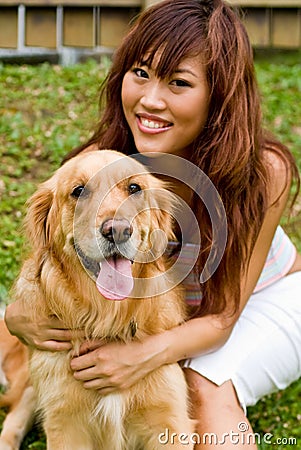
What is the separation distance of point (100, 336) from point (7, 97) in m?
3.17

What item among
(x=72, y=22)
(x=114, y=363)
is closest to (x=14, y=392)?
(x=114, y=363)

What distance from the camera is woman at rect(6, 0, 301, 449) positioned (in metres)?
2.89

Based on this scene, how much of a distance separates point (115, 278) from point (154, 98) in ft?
2.46

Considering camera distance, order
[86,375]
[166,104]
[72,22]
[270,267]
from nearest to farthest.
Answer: [86,375], [166,104], [270,267], [72,22]

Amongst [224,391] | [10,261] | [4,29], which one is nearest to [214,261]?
[224,391]

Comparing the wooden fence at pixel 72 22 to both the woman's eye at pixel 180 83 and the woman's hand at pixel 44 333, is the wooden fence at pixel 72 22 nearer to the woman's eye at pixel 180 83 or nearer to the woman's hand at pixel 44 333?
the woman's eye at pixel 180 83

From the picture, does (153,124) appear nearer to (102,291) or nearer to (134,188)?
(134,188)

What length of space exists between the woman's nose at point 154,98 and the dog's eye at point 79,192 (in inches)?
19.1

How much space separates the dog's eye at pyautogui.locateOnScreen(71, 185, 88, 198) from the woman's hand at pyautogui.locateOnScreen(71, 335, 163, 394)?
0.56 m

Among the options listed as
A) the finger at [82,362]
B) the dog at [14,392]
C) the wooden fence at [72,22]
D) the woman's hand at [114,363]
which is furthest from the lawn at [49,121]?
the finger at [82,362]

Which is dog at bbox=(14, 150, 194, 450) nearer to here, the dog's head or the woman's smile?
the dog's head

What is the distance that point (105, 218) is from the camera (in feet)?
8.25

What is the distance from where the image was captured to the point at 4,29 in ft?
20.1

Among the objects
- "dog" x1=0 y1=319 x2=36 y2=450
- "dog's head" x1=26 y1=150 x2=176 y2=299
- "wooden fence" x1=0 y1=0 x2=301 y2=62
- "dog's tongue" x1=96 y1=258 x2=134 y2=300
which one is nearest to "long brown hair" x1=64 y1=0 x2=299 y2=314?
"dog's head" x1=26 y1=150 x2=176 y2=299
